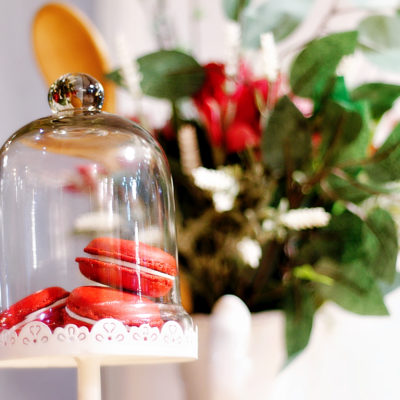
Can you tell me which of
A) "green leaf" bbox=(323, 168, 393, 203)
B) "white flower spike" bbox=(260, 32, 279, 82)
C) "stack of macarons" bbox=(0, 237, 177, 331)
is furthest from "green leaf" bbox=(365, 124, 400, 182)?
"stack of macarons" bbox=(0, 237, 177, 331)

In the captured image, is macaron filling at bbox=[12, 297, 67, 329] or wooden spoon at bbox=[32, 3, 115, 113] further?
wooden spoon at bbox=[32, 3, 115, 113]

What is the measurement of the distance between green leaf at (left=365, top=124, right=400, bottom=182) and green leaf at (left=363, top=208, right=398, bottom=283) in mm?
33

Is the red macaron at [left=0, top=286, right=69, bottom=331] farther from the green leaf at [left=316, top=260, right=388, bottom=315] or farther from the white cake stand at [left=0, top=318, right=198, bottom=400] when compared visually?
the green leaf at [left=316, top=260, right=388, bottom=315]

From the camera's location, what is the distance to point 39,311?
464mm

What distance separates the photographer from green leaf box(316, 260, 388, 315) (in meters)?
0.67

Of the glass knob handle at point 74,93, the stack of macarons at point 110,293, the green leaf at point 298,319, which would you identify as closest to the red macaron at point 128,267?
the stack of macarons at point 110,293

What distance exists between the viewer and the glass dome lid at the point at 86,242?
1.46ft

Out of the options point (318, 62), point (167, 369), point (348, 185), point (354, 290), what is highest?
point (318, 62)

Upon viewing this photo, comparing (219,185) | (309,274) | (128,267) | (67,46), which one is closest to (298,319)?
(309,274)

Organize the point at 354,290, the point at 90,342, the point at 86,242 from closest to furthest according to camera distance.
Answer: the point at 90,342
the point at 86,242
the point at 354,290

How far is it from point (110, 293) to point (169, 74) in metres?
Answer: 0.33

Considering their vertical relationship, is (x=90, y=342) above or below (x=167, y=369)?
above

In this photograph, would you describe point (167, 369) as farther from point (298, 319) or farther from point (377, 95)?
point (377, 95)

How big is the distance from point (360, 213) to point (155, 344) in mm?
355
